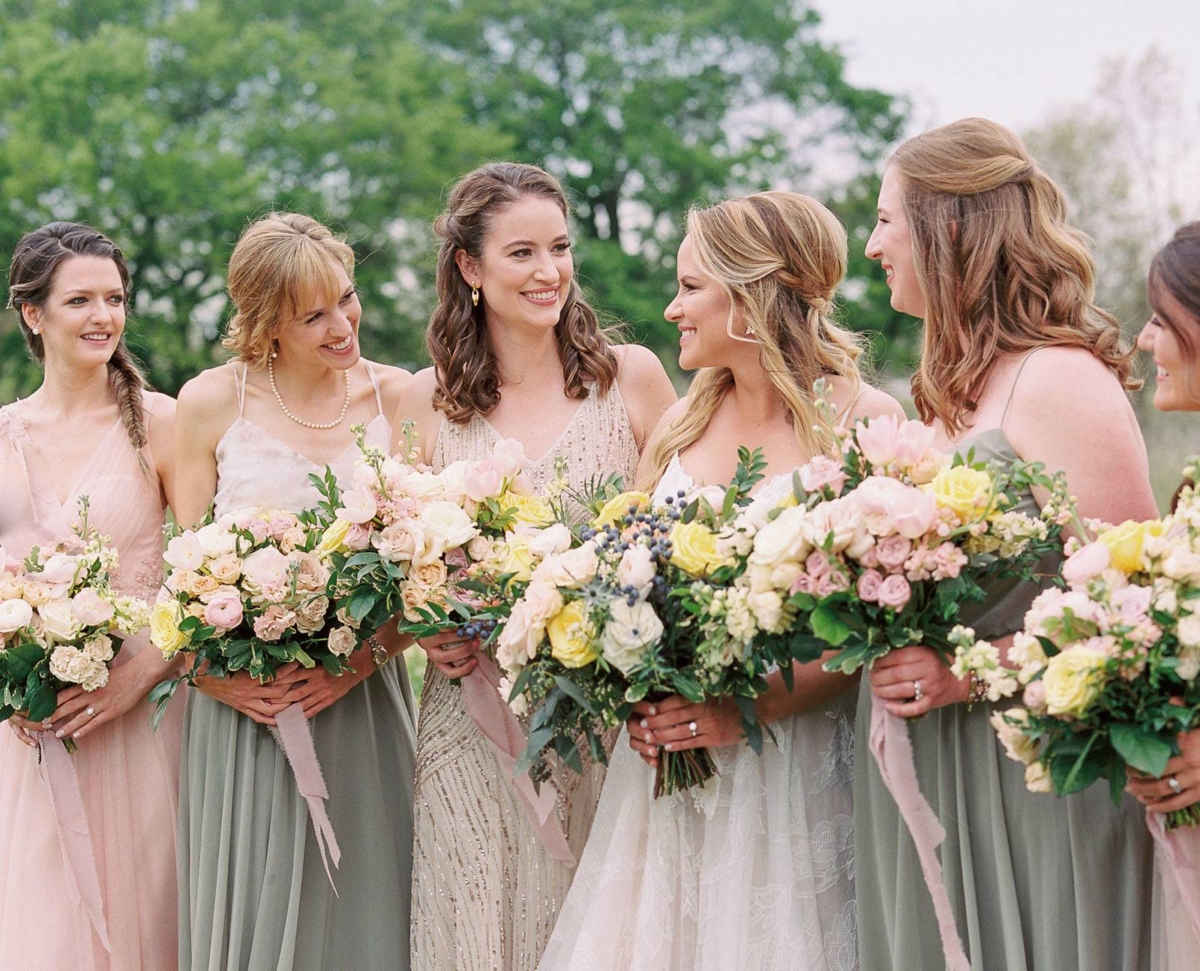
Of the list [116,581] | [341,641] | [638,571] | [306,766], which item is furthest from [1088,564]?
[116,581]

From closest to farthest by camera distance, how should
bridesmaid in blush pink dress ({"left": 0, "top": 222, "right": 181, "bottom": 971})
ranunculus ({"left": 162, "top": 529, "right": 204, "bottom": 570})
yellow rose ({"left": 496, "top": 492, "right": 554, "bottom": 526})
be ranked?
yellow rose ({"left": 496, "top": 492, "right": 554, "bottom": 526}) → ranunculus ({"left": 162, "top": 529, "right": 204, "bottom": 570}) → bridesmaid in blush pink dress ({"left": 0, "top": 222, "right": 181, "bottom": 971})

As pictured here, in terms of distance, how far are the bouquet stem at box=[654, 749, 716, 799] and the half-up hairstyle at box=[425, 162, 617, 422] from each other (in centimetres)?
171

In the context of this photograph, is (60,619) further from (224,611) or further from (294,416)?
(294,416)

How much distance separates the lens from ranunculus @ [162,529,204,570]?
4496mm

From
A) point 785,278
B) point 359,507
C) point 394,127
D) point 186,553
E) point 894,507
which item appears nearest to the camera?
point 894,507

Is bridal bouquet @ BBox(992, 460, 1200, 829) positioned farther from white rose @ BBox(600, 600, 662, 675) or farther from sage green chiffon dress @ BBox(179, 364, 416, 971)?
sage green chiffon dress @ BBox(179, 364, 416, 971)

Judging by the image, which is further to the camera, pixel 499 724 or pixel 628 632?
pixel 499 724

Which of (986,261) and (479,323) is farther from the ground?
(479,323)

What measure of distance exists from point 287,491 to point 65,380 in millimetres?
1205

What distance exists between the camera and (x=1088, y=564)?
3.08 metres

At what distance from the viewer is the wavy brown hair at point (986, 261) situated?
3.90 metres

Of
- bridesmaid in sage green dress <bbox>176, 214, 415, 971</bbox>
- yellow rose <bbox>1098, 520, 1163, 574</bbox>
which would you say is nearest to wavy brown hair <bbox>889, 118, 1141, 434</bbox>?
yellow rose <bbox>1098, 520, 1163, 574</bbox>

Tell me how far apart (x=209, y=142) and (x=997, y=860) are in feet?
96.6

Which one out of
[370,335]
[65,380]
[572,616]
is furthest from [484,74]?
[572,616]
